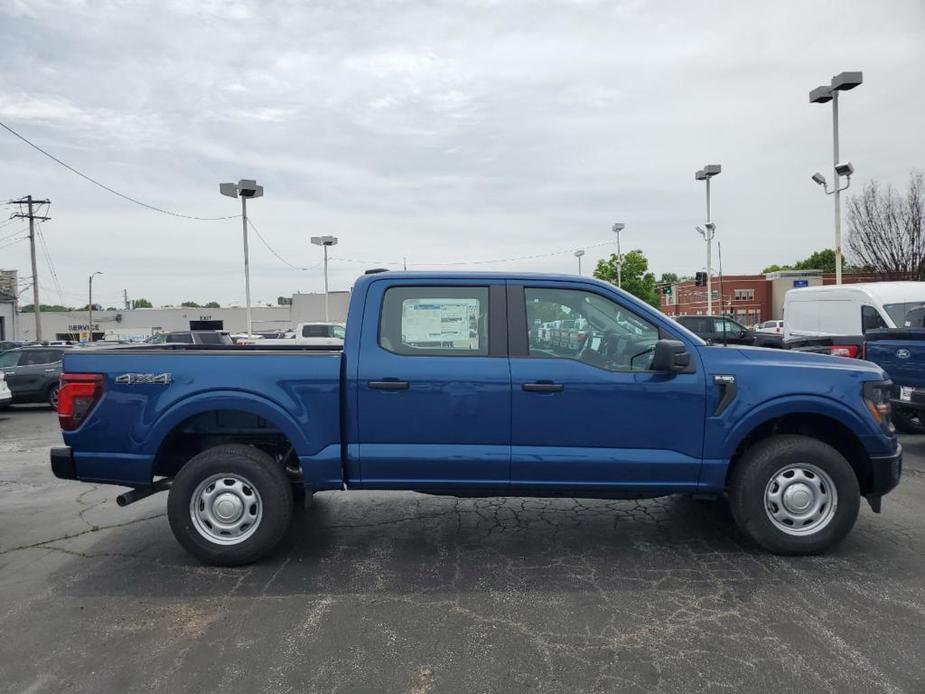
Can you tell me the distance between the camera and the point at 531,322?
4.48 meters

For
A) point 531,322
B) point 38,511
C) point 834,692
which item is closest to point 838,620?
point 834,692

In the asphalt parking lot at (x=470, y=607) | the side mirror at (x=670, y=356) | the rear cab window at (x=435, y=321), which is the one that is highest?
the rear cab window at (x=435, y=321)

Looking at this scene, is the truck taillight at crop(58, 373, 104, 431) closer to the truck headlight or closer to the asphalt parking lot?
the asphalt parking lot

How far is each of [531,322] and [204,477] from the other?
2408mm

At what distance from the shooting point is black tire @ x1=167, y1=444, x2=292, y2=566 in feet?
14.4

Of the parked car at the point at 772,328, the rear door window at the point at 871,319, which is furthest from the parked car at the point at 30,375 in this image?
the parked car at the point at 772,328

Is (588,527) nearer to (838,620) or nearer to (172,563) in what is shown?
(838,620)

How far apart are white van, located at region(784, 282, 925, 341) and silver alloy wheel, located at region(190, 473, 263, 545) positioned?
10.5m

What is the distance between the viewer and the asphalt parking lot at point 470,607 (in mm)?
3113

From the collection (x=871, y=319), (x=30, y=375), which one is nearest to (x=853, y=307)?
(x=871, y=319)

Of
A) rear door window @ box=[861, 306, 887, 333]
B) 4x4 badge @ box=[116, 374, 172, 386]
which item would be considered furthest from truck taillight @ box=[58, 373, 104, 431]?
rear door window @ box=[861, 306, 887, 333]

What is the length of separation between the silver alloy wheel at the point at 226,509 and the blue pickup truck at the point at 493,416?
0.04 ft

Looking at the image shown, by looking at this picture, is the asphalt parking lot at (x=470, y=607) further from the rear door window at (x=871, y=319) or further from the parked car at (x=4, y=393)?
the parked car at (x=4, y=393)

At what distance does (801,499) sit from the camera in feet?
14.5
